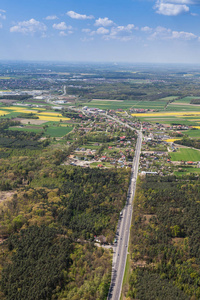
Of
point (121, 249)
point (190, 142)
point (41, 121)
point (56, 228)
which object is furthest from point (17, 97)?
point (121, 249)

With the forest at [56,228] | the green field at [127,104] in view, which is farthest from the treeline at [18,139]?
the green field at [127,104]

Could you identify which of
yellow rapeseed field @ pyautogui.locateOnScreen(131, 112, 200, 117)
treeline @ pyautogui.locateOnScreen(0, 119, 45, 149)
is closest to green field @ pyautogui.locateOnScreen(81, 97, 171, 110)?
yellow rapeseed field @ pyautogui.locateOnScreen(131, 112, 200, 117)

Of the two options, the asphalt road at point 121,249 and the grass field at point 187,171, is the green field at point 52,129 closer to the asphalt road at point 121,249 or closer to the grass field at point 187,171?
the grass field at point 187,171

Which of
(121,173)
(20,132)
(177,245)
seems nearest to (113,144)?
(121,173)

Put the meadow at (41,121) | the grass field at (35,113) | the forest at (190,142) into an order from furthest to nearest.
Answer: the grass field at (35,113) → the meadow at (41,121) → the forest at (190,142)

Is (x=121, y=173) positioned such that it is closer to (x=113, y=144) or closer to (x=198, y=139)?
(x=113, y=144)
